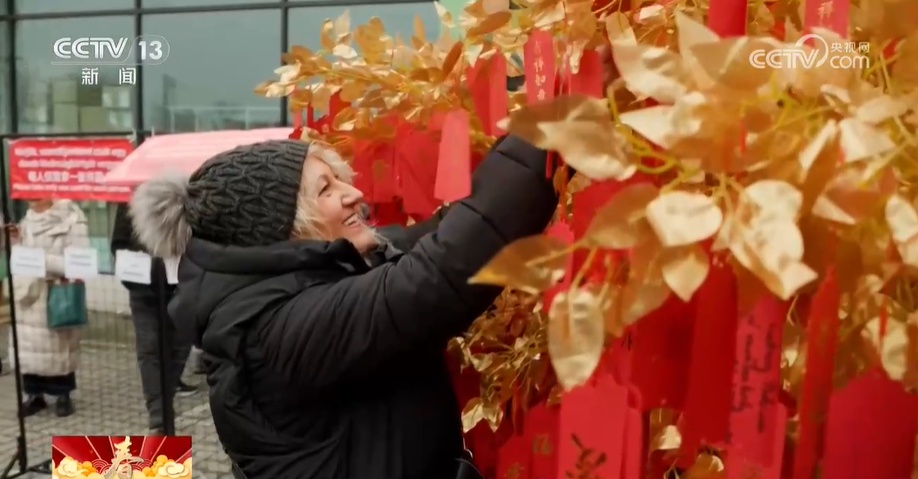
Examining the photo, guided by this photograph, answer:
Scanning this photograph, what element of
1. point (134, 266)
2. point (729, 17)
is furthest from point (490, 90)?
point (134, 266)

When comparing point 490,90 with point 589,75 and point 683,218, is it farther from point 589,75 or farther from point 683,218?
point 683,218

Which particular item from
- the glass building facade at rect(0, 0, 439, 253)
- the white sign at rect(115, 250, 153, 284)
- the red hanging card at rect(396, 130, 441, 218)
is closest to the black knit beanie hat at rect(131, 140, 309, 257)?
the red hanging card at rect(396, 130, 441, 218)

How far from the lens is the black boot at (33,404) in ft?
8.29

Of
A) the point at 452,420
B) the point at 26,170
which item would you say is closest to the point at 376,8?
the point at 26,170

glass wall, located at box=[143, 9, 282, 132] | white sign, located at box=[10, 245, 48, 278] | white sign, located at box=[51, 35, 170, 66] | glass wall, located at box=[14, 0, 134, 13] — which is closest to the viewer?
white sign, located at box=[51, 35, 170, 66]

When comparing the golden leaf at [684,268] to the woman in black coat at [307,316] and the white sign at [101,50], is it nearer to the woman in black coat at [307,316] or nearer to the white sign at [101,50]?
the woman in black coat at [307,316]

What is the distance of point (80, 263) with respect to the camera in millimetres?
2365

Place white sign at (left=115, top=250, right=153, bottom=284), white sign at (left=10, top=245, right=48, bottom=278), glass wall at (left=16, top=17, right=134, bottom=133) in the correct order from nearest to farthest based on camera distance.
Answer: glass wall at (left=16, top=17, right=134, bottom=133)
white sign at (left=115, top=250, right=153, bottom=284)
white sign at (left=10, top=245, right=48, bottom=278)

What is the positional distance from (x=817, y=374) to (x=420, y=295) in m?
0.30

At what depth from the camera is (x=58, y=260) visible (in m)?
2.42

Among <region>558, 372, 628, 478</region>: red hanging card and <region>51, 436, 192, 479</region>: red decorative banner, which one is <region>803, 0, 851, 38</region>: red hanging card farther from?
<region>51, 436, 192, 479</region>: red decorative banner

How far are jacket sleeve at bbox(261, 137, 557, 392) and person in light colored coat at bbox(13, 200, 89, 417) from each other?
6.85ft

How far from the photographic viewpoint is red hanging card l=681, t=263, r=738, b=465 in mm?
390

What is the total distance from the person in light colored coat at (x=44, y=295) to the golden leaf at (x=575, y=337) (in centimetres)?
246
